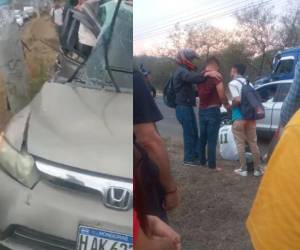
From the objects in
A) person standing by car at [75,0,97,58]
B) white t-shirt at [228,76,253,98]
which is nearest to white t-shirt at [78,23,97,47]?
person standing by car at [75,0,97,58]

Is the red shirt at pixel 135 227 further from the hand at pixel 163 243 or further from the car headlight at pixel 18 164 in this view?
the car headlight at pixel 18 164

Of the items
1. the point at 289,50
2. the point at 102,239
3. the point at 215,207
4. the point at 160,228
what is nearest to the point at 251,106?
the point at 289,50

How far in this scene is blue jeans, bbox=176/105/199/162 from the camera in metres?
1.29

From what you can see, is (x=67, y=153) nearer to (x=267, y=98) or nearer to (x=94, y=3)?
(x=94, y=3)

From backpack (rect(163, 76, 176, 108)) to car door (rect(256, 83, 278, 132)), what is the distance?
218 mm

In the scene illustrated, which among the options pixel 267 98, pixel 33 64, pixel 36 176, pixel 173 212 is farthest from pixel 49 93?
pixel 267 98

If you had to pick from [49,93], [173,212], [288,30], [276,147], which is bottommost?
[173,212]

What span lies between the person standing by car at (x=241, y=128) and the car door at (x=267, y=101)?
0.02 metres

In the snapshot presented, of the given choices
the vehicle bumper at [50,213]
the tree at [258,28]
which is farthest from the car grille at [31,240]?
the tree at [258,28]

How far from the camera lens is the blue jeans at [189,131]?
4.24 ft

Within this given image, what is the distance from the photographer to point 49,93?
1.26 metres

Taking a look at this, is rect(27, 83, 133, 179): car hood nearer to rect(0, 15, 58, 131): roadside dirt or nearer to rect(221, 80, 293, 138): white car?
rect(0, 15, 58, 131): roadside dirt

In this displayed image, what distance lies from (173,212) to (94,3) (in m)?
0.47

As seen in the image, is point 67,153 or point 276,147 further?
point 276,147
